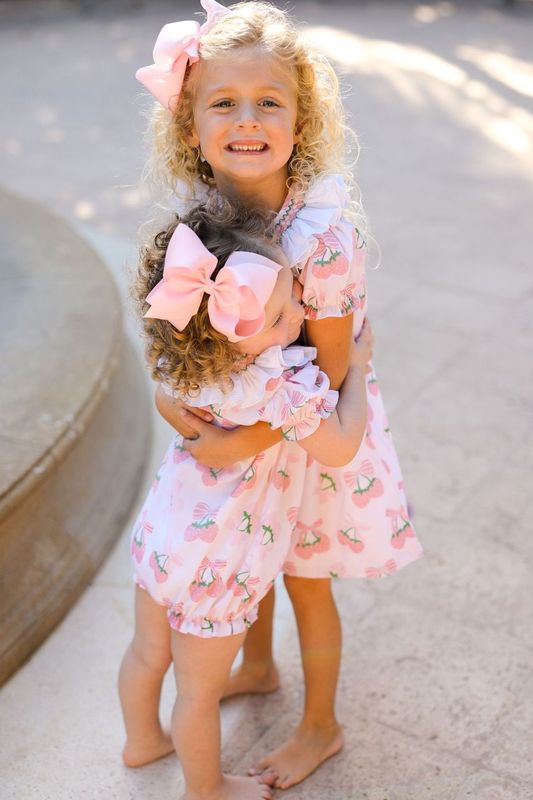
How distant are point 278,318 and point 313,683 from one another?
2.71ft

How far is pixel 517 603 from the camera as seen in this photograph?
8.58 feet

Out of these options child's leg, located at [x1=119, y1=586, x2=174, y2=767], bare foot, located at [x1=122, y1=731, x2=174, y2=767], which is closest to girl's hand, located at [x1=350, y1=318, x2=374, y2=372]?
child's leg, located at [x1=119, y1=586, x2=174, y2=767]

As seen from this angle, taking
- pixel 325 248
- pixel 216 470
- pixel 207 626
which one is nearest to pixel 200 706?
pixel 207 626

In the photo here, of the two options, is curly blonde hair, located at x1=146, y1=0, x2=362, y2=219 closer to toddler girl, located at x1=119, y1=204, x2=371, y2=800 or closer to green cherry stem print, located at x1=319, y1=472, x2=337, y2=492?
toddler girl, located at x1=119, y1=204, x2=371, y2=800

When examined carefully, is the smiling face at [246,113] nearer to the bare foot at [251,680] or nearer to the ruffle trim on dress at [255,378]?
Answer: the ruffle trim on dress at [255,378]

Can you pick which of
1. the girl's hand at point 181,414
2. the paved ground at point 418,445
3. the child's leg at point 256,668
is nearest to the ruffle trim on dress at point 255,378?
the girl's hand at point 181,414

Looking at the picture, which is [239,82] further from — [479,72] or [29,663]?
[479,72]

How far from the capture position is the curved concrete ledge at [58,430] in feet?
8.11

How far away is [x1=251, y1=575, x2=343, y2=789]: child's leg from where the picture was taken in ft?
7.03

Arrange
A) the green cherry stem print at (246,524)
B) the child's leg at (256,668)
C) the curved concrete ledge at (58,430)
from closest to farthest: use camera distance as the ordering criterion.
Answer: the green cherry stem print at (246,524) < the child's leg at (256,668) < the curved concrete ledge at (58,430)

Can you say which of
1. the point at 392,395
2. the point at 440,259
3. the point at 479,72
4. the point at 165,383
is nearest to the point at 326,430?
the point at 165,383

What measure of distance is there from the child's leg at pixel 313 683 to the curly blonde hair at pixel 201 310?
0.57 meters

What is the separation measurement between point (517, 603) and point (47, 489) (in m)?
1.17

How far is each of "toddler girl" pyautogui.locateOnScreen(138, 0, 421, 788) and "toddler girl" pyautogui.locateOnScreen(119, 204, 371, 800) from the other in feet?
0.16
